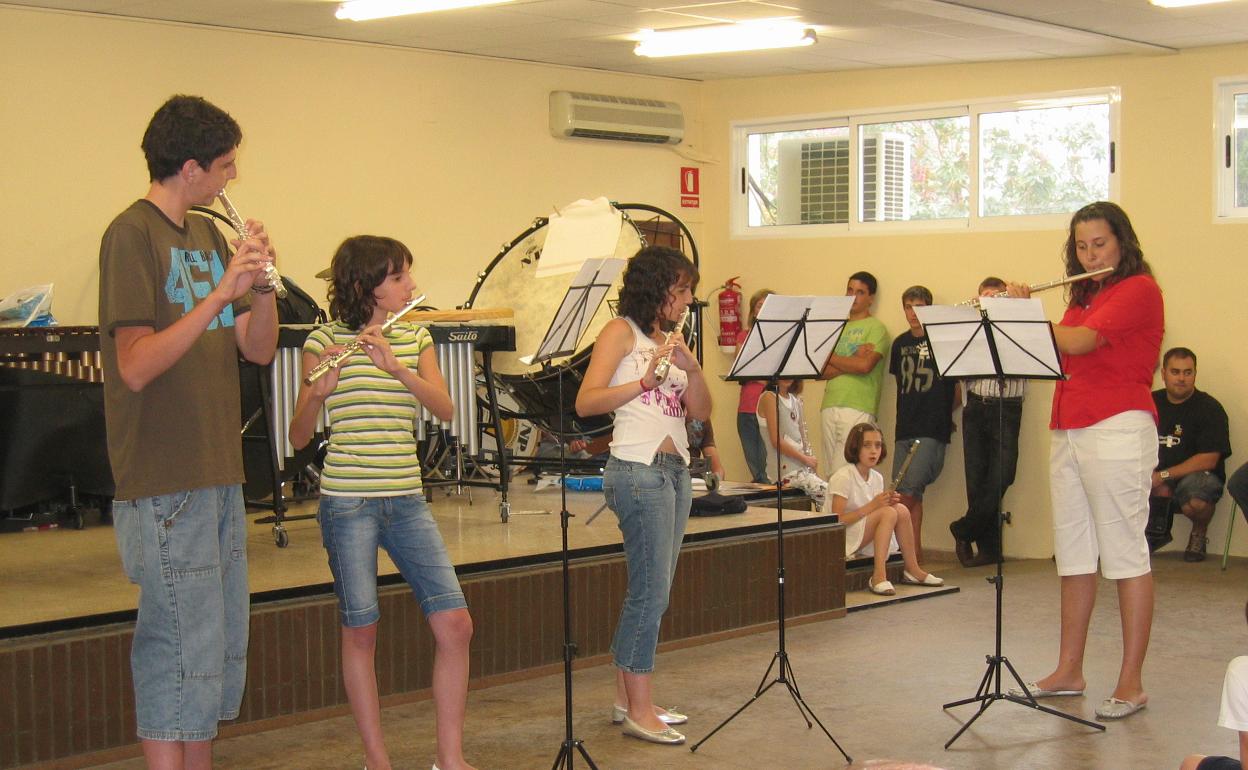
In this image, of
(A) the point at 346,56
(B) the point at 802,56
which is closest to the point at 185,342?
(A) the point at 346,56

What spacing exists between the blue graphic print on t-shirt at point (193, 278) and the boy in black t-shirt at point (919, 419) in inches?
252

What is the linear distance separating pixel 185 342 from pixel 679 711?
2.66 metres

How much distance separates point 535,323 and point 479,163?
215 centimetres

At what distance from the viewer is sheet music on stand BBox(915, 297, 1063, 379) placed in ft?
14.9

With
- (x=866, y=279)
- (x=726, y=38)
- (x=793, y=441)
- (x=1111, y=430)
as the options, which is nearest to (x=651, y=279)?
(x=1111, y=430)

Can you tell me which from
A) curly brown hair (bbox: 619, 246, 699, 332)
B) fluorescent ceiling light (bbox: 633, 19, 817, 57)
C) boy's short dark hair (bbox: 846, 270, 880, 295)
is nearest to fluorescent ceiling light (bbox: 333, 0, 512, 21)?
fluorescent ceiling light (bbox: 633, 19, 817, 57)

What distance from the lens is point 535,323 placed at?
7289 mm

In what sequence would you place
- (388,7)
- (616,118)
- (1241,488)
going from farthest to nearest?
(616,118), (388,7), (1241,488)

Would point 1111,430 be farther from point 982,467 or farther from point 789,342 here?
point 982,467

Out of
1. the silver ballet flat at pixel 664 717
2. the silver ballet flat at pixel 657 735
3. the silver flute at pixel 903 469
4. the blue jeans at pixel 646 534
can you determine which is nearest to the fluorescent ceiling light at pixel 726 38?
the silver flute at pixel 903 469

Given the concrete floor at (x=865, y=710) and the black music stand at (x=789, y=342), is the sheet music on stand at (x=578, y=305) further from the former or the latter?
the concrete floor at (x=865, y=710)

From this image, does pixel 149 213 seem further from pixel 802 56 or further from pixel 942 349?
pixel 802 56

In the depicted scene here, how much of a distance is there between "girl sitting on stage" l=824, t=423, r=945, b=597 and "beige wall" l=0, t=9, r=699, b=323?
2.97 m

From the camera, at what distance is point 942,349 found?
470 cm
